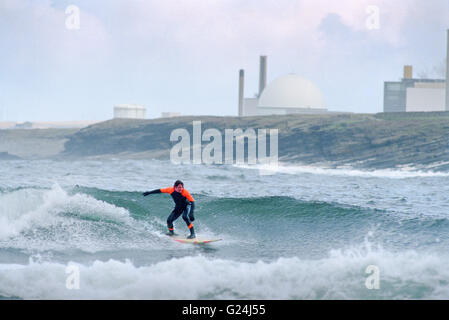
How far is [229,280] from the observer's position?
9.77 meters

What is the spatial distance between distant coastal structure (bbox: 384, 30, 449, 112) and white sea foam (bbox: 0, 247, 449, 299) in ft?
240

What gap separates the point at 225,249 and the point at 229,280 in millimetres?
3157

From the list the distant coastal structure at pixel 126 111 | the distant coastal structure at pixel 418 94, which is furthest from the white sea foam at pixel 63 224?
the distant coastal structure at pixel 126 111

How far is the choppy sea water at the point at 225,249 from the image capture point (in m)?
9.44

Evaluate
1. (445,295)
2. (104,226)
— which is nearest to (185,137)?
(104,226)

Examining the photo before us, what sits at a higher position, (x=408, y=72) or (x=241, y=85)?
(x=408, y=72)

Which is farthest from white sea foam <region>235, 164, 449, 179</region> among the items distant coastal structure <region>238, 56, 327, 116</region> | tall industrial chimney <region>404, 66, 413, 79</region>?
tall industrial chimney <region>404, 66, 413, 79</region>

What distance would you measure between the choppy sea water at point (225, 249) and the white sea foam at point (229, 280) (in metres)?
0.02

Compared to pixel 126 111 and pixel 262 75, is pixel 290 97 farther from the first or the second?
pixel 126 111

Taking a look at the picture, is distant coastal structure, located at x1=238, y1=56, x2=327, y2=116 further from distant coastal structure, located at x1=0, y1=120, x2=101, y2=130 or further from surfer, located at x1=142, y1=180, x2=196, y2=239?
surfer, located at x1=142, y1=180, x2=196, y2=239

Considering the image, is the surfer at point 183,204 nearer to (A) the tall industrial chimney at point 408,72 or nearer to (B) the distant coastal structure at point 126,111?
(A) the tall industrial chimney at point 408,72

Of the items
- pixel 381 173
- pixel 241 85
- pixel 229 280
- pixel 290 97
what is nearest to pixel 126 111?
pixel 241 85

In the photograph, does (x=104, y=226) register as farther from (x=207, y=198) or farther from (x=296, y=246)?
(x=207, y=198)
